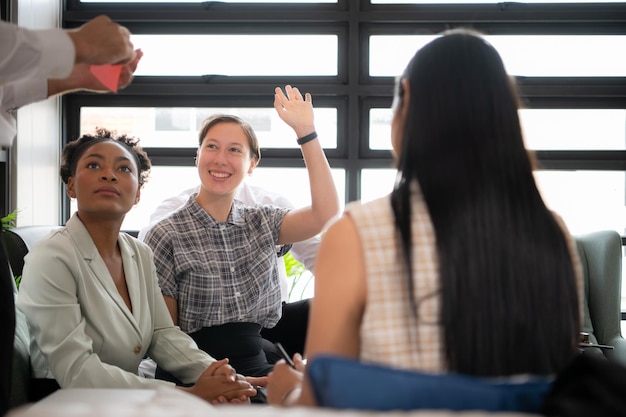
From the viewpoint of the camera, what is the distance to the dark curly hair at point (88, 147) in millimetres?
2225

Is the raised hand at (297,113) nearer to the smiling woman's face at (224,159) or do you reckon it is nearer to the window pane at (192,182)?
the smiling woman's face at (224,159)

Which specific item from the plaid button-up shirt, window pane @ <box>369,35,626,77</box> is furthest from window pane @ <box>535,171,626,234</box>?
the plaid button-up shirt

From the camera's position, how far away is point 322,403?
0.88m

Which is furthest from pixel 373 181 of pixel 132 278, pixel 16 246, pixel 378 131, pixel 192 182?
pixel 132 278

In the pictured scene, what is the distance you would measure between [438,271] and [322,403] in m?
0.29

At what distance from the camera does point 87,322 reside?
1872 mm

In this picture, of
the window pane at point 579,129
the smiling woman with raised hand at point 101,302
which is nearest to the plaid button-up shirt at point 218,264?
the smiling woman with raised hand at point 101,302

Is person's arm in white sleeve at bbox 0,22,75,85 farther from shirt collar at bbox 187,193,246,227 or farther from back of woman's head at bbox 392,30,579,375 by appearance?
A: shirt collar at bbox 187,193,246,227

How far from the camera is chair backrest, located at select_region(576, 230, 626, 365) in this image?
3.22m

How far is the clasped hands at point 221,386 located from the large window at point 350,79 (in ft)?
7.69

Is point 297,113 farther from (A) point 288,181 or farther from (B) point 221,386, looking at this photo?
A: (A) point 288,181

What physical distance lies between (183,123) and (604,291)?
2.55 metres

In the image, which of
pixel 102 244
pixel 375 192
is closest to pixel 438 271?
pixel 102 244

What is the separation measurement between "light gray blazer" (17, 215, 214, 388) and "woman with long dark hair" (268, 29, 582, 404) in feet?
2.96
